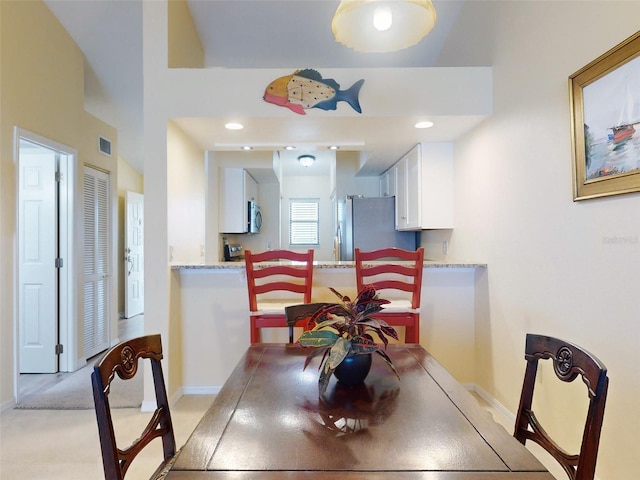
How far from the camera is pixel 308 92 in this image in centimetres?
266

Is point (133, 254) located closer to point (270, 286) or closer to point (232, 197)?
point (232, 197)

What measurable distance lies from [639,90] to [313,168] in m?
6.17

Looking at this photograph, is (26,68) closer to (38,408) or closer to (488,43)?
(38,408)

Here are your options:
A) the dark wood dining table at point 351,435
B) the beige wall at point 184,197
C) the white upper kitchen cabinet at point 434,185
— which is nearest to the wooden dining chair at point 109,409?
the dark wood dining table at point 351,435

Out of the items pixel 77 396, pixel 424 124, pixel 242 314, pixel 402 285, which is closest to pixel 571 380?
pixel 402 285

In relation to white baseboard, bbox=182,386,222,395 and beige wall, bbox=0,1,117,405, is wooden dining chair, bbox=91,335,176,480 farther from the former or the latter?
beige wall, bbox=0,1,117,405

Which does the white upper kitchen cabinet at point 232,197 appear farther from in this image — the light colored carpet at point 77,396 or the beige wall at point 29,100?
the light colored carpet at point 77,396

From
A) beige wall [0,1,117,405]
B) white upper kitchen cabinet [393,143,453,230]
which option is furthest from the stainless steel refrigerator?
beige wall [0,1,117,405]

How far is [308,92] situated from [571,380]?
2260mm

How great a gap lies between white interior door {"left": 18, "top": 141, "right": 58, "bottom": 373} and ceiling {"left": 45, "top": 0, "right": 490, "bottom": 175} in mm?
1109

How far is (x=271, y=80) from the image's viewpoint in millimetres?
2648

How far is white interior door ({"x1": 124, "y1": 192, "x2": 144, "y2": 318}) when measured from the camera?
5953 millimetres

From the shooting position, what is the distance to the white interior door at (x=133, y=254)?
19.5 ft

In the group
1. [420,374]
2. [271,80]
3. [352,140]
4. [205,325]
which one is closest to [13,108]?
[271,80]
